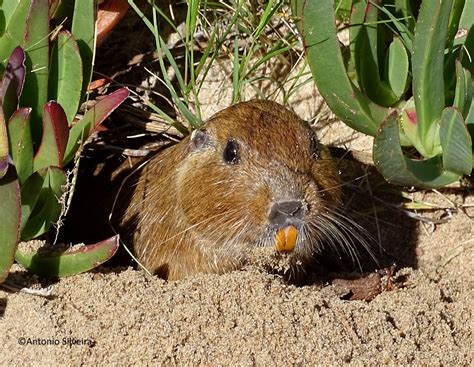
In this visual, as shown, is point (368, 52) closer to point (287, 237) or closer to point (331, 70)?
point (331, 70)

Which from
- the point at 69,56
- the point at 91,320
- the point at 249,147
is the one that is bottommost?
the point at 91,320

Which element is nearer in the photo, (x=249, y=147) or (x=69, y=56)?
(x=69, y=56)

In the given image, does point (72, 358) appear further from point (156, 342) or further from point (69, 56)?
point (69, 56)

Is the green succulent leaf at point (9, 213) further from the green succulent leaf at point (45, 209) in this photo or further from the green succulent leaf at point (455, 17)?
the green succulent leaf at point (455, 17)

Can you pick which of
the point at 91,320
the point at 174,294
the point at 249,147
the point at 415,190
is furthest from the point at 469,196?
the point at 91,320

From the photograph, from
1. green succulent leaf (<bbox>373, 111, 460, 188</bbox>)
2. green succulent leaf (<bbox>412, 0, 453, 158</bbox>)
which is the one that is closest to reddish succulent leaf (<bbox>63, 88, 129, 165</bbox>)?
green succulent leaf (<bbox>373, 111, 460, 188</bbox>)

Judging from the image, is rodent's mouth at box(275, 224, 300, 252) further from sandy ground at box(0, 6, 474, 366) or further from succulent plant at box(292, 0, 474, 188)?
succulent plant at box(292, 0, 474, 188)
